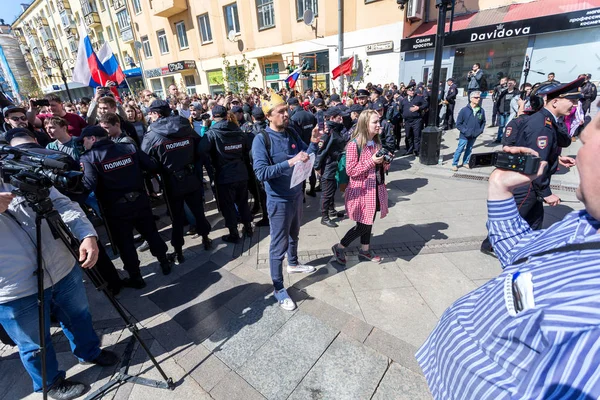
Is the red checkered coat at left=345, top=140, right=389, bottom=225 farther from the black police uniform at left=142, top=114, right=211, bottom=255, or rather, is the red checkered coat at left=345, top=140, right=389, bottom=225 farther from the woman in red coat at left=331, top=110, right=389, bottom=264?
the black police uniform at left=142, top=114, right=211, bottom=255

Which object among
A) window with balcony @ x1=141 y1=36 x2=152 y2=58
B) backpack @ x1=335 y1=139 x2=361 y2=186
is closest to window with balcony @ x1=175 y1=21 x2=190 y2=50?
window with balcony @ x1=141 y1=36 x2=152 y2=58

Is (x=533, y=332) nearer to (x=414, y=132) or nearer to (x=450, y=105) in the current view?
(x=414, y=132)

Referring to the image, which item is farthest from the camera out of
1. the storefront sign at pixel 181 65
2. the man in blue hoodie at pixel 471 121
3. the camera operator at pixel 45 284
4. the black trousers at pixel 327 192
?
the storefront sign at pixel 181 65

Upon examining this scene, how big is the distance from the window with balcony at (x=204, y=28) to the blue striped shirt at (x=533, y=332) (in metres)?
26.1

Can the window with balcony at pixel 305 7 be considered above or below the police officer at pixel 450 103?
above

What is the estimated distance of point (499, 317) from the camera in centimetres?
101

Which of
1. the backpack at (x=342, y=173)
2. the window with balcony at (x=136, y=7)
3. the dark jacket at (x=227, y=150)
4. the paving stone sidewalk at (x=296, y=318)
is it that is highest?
the window with balcony at (x=136, y=7)

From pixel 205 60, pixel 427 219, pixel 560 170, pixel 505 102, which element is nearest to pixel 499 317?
pixel 427 219

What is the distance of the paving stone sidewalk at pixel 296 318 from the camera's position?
7.74 ft

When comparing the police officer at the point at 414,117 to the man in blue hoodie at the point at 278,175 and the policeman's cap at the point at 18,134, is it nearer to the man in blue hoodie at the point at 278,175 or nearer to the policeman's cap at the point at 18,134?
the man in blue hoodie at the point at 278,175

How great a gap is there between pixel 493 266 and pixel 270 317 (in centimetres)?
286

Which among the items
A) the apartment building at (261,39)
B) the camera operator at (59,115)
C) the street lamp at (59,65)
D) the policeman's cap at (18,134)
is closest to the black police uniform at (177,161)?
the policeman's cap at (18,134)

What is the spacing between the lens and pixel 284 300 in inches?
123

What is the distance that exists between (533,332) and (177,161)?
3.92 meters
